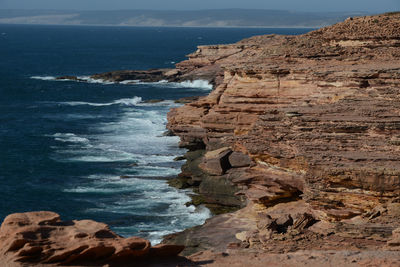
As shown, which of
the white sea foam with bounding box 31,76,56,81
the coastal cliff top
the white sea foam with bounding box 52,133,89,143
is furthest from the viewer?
the white sea foam with bounding box 31,76,56,81

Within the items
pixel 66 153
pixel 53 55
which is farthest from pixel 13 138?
pixel 53 55

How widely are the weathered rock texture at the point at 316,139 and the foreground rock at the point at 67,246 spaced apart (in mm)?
5884

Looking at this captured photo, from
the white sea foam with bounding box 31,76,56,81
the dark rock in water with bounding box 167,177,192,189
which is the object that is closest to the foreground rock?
the dark rock in water with bounding box 167,177,192,189

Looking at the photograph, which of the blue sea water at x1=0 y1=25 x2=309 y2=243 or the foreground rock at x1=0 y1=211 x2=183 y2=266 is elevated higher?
the foreground rock at x1=0 y1=211 x2=183 y2=266

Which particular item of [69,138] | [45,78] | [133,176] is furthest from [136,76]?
[133,176]

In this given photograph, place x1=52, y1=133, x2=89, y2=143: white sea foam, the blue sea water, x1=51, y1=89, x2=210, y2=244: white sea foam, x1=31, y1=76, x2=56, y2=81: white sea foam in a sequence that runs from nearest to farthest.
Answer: x1=51, y1=89, x2=210, y2=244: white sea foam, the blue sea water, x1=52, y1=133, x2=89, y2=143: white sea foam, x1=31, y1=76, x2=56, y2=81: white sea foam

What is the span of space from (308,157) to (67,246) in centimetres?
1115

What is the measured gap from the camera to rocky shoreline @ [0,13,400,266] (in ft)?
74.0

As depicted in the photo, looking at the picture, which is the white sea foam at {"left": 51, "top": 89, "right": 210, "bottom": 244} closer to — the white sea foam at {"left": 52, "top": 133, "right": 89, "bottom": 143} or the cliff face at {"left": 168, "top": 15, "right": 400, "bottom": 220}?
the white sea foam at {"left": 52, "top": 133, "right": 89, "bottom": 143}

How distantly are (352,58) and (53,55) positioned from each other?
482 ft

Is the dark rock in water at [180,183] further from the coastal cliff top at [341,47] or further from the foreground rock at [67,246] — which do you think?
the foreground rock at [67,246]

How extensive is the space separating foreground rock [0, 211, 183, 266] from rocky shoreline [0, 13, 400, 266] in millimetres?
A: 104

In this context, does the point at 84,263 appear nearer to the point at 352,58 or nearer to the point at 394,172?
the point at 394,172

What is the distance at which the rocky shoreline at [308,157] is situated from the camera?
22.6 metres
